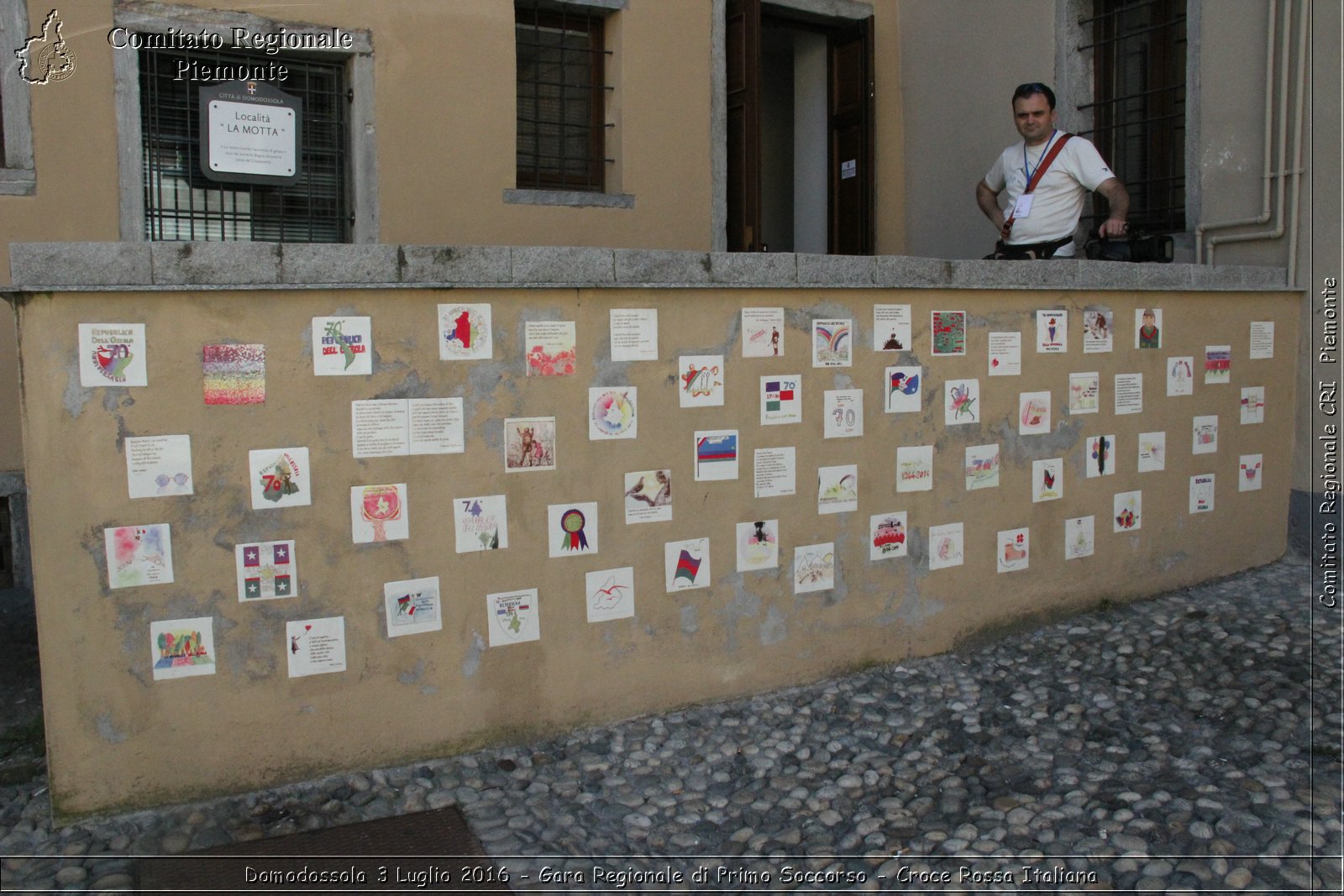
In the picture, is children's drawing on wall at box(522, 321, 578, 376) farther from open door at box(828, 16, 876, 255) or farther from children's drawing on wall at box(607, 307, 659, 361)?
open door at box(828, 16, 876, 255)

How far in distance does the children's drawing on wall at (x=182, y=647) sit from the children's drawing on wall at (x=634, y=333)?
5.69 feet

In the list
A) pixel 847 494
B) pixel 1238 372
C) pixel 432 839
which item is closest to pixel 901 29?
pixel 1238 372

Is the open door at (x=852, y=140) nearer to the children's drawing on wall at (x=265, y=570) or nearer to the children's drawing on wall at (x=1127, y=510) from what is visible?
the children's drawing on wall at (x=1127, y=510)

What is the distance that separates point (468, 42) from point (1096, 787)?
6.04 metres

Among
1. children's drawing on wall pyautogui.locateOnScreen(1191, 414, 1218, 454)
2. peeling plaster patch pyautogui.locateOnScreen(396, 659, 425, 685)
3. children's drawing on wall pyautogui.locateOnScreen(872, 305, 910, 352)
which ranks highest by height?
children's drawing on wall pyautogui.locateOnScreen(872, 305, 910, 352)

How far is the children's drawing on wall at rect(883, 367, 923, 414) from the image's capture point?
4984 mm

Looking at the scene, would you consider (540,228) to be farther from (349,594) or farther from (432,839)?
(432,839)

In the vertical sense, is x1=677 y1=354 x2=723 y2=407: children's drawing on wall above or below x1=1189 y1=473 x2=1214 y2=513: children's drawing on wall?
above

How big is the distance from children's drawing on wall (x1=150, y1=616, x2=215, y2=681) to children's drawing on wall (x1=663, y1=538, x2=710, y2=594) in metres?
1.69

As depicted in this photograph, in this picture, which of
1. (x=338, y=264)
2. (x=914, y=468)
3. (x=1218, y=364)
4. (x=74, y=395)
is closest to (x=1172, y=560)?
(x=1218, y=364)

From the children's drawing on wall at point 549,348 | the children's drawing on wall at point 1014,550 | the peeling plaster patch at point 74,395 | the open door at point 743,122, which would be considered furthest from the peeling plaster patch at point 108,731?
the open door at point 743,122

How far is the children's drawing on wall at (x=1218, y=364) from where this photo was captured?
6.00 meters

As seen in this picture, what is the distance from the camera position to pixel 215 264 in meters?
3.71

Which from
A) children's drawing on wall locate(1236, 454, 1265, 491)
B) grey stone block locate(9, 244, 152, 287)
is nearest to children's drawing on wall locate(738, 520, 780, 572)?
grey stone block locate(9, 244, 152, 287)
